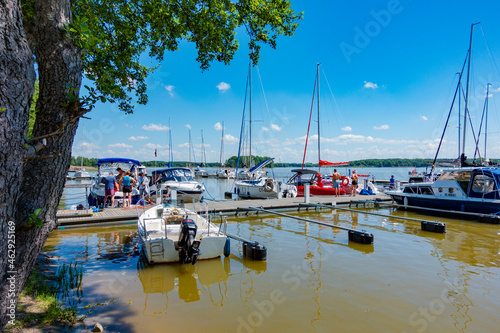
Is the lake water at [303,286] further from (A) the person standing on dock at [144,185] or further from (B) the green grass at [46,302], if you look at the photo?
(A) the person standing on dock at [144,185]

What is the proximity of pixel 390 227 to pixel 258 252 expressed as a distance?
25.1 feet

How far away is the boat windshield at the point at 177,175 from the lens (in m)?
20.5

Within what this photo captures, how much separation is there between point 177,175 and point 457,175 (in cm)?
1687

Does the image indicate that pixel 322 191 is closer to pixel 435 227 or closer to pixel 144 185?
pixel 435 227

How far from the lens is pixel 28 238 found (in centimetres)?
273

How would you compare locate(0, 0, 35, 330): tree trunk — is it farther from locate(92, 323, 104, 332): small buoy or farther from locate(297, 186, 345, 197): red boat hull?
locate(297, 186, 345, 197): red boat hull

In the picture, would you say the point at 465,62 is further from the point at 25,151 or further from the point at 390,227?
the point at 25,151

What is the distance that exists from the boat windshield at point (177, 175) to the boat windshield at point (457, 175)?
15707mm

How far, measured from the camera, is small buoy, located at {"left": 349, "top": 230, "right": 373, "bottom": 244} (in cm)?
975

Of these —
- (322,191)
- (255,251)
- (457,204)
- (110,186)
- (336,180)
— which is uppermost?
(336,180)

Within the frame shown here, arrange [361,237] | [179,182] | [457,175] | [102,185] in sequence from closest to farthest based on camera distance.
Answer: [361,237] < [457,175] < [102,185] < [179,182]

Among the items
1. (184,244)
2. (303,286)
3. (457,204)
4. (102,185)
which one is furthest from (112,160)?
(457,204)

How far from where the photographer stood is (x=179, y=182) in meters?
20.1

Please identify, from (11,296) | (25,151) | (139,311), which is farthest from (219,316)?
(25,151)
